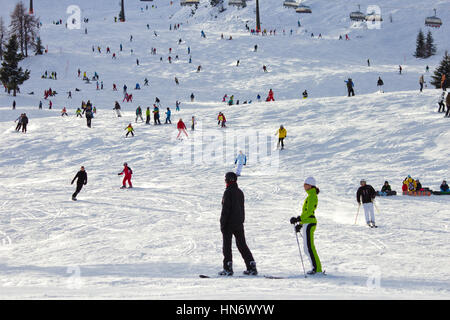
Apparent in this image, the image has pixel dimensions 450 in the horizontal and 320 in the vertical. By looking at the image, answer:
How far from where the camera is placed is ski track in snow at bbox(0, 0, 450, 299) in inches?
271

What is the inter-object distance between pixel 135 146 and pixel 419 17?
6272 cm

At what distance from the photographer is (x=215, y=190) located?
1670 cm

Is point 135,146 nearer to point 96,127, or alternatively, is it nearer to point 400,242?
point 96,127

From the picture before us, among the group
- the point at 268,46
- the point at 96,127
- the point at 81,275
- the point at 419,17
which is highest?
the point at 419,17

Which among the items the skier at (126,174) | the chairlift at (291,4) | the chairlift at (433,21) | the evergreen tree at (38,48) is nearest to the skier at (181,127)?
the skier at (126,174)

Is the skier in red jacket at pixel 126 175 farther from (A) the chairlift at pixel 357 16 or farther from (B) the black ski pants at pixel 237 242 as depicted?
(A) the chairlift at pixel 357 16

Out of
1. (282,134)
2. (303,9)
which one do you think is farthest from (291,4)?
(282,134)

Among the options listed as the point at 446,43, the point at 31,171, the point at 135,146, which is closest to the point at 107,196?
the point at 31,171

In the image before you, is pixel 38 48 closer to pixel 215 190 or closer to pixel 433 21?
pixel 215 190

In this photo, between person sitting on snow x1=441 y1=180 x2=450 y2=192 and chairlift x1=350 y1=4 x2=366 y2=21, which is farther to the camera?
chairlift x1=350 y1=4 x2=366 y2=21

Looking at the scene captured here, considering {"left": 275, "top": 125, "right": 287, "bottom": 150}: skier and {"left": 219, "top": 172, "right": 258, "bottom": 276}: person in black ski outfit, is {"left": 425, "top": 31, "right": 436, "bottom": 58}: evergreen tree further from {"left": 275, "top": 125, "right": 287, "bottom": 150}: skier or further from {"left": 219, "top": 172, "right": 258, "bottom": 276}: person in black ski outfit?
{"left": 219, "top": 172, "right": 258, "bottom": 276}: person in black ski outfit

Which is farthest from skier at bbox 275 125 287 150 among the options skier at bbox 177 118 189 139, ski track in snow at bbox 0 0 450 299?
skier at bbox 177 118 189 139

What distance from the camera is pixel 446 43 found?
62.0m

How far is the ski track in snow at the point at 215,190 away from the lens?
22.5ft
